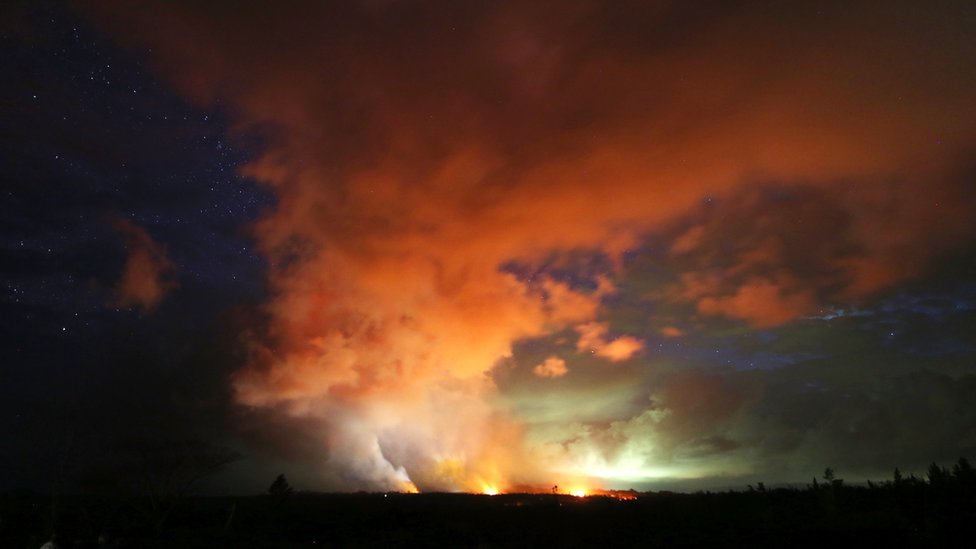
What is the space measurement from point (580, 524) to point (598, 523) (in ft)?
6.02

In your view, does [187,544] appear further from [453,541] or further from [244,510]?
[244,510]

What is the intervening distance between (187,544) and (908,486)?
75486 millimetres

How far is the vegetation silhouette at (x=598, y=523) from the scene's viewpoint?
43.9 metres

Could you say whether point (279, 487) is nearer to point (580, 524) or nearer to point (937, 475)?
point (580, 524)

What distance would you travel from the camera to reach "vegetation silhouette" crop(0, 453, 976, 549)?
43938 millimetres

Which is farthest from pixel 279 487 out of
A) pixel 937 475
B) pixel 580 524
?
pixel 937 475

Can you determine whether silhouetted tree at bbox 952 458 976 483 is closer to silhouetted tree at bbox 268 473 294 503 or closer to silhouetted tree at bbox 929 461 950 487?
silhouetted tree at bbox 929 461 950 487

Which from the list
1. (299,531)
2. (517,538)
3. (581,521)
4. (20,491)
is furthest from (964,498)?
(20,491)

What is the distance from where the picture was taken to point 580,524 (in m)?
58.1

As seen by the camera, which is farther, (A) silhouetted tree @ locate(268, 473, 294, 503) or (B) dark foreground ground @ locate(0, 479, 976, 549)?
(A) silhouetted tree @ locate(268, 473, 294, 503)

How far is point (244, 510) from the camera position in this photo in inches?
2936

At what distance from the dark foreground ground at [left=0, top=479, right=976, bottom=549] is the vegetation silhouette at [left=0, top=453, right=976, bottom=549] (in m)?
0.11

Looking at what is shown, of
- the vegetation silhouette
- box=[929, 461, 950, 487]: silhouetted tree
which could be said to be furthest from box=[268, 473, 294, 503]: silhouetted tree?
box=[929, 461, 950, 487]: silhouetted tree

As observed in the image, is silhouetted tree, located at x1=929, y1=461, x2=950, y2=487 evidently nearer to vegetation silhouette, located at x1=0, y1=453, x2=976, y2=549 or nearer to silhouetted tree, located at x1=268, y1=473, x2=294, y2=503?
vegetation silhouette, located at x1=0, y1=453, x2=976, y2=549
